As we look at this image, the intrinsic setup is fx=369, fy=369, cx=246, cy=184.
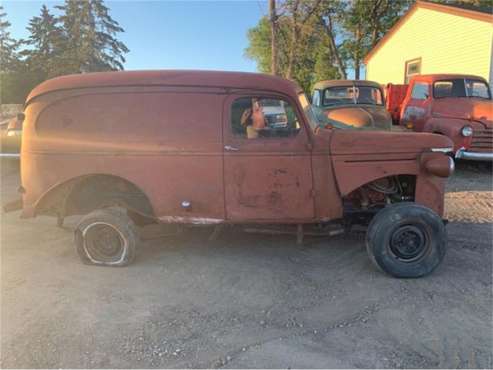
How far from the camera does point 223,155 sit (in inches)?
153

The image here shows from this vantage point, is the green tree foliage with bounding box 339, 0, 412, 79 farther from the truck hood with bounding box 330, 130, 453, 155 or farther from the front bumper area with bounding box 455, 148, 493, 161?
the truck hood with bounding box 330, 130, 453, 155

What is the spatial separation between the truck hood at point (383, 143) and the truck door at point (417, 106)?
17.3 feet

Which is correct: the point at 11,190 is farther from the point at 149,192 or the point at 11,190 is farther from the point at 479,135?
the point at 479,135

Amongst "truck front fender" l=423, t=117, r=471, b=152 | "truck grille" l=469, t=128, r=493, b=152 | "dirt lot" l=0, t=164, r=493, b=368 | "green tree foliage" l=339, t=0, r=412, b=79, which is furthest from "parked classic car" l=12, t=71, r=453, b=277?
"green tree foliage" l=339, t=0, r=412, b=79

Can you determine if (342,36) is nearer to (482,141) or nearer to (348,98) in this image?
(348,98)

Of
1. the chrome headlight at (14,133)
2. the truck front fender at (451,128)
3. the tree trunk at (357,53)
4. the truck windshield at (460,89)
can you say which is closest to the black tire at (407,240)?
the truck front fender at (451,128)

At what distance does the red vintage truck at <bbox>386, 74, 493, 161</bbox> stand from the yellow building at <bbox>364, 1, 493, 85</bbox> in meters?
5.03

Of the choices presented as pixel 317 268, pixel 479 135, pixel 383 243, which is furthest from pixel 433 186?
pixel 479 135

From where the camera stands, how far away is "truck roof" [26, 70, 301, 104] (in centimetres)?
390

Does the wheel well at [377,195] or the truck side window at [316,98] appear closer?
the wheel well at [377,195]

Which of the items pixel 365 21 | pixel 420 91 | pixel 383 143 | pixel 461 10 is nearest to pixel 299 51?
pixel 365 21

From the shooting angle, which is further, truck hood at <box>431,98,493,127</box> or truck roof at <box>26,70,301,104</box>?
truck hood at <box>431,98,493,127</box>

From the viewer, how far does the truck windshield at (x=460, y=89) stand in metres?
8.64

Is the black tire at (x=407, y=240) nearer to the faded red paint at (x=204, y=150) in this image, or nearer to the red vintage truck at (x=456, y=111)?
the faded red paint at (x=204, y=150)
